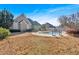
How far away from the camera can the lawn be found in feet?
14.9

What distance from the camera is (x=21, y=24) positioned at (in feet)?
15.0

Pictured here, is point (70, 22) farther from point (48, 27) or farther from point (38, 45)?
point (38, 45)

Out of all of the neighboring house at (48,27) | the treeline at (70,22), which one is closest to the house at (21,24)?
the neighboring house at (48,27)

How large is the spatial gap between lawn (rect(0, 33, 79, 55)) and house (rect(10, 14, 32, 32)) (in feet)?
0.25

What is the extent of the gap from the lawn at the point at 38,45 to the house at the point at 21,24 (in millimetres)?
78

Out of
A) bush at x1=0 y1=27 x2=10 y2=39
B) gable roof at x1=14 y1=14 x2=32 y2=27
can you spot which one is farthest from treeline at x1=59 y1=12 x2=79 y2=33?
bush at x1=0 y1=27 x2=10 y2=39

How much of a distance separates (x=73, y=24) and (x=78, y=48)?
27cm

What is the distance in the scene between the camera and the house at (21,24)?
455cm

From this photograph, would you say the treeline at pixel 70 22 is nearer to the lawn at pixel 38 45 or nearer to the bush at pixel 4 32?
the lawn at pixel 38 45

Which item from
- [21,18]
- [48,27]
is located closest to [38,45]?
[48,27]

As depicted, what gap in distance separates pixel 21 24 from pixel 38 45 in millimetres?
296

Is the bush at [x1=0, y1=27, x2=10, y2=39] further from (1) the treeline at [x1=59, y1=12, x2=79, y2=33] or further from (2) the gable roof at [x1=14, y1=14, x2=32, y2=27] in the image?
(1) the treeline at [x1=59, y1=12, x2=79, y2=33]

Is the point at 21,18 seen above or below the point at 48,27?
above
